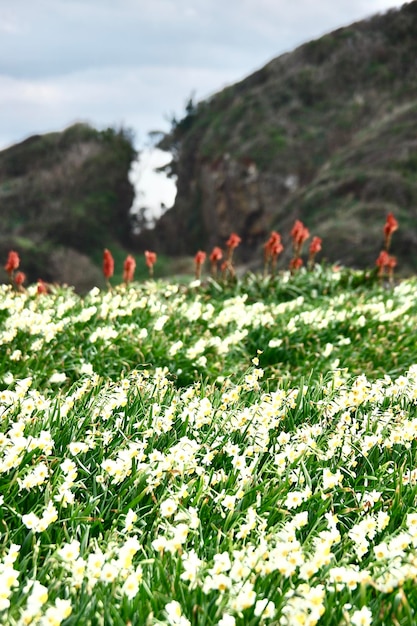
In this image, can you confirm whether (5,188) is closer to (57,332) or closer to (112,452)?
(57,332)

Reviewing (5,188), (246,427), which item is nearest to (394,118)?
(5,188)

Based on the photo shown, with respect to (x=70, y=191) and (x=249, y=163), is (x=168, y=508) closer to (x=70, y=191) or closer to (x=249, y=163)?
(x=249, y=163)

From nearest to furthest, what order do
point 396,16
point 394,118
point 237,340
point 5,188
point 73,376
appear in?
point 73,376
point 237,340
point 394,118
point 396,16
point 5,188

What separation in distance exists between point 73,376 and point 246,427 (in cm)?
245

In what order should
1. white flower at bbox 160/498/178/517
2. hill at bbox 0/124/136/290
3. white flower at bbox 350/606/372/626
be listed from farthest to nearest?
hill at bbox 0/124/136/290 < white flower at bbox 160/498/178/517 < white flower at bbox 350/606/372/626

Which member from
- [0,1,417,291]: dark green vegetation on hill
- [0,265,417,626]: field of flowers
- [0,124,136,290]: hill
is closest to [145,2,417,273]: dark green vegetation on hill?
[0,1,417,291]: dark green vegetation on hill

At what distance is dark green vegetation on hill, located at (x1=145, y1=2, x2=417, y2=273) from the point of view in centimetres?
2627

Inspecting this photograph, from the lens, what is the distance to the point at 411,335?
278 inches

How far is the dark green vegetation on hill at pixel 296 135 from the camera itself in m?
26.3

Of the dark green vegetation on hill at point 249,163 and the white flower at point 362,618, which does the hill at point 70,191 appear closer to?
the dark green vegetation on hill at point 249,163

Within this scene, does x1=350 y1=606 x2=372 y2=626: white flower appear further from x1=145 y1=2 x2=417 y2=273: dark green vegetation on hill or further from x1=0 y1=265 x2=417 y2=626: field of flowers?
x1=145 y1=2 x2=417 y2=273: dark green vegetation on hill

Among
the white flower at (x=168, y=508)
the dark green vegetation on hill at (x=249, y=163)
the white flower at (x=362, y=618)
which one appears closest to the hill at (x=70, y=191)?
the dark green vegetation on hill at (x=249, y=163)

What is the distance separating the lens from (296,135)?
31.6m

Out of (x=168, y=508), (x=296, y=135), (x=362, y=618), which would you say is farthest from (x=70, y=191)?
(x=362, y=618)
